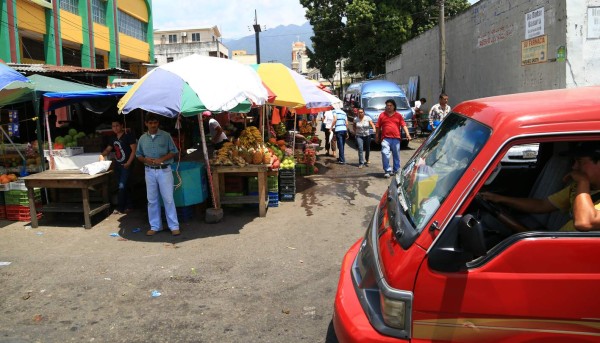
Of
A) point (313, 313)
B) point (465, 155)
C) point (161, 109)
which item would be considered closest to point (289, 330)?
point (313, 313)

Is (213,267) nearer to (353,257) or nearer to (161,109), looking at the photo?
(161,109)

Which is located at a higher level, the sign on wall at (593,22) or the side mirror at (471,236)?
the sign on wall at (593,22)

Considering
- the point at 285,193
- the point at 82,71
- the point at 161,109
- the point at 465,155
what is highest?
the point at 82,71

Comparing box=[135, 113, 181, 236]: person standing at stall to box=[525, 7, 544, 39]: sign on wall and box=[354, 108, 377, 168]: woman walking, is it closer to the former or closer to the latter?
box=[354, 108, 377, 168]: woman walking

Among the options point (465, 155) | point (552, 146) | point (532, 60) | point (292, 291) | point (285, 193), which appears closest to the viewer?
point (465, 155)

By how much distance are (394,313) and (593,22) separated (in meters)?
12.5

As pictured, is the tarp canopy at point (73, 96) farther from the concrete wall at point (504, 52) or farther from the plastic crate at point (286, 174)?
the concrete wall at point (504, 52)

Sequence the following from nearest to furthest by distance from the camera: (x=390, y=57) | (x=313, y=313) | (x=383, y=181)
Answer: (x=313, y=313), (x=383, y=181), (x=390, y=57)

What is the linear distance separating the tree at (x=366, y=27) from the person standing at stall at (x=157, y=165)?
28457mm

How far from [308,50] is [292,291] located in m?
38.8

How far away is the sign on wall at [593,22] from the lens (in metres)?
11.7

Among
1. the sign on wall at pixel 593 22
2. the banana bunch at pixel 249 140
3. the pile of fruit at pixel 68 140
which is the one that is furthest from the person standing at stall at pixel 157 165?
the sign on wall at pixel 593 22

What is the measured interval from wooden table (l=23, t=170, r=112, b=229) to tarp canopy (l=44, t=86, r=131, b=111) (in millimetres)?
1300

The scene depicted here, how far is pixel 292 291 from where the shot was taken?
4.89 m
